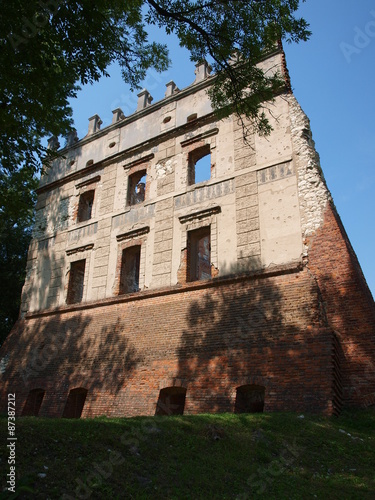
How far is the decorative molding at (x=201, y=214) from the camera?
1170cm

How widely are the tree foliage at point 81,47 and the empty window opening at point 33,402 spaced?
6.13 meters

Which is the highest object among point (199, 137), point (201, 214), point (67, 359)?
point (199, 137)

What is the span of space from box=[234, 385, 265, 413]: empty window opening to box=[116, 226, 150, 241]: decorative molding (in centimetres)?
602

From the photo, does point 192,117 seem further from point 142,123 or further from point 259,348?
point 259,348

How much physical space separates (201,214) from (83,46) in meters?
5.89

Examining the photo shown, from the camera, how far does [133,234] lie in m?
13.3

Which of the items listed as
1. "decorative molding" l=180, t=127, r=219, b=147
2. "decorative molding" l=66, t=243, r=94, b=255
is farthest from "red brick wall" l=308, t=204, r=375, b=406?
"decorative molding" l=66, t=243, r=94, b=255

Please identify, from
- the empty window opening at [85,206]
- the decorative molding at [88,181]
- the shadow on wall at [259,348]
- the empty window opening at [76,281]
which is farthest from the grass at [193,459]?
the decorative molding at [88,181]

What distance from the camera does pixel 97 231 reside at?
14375 millimetres

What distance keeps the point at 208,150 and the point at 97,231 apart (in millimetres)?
4803

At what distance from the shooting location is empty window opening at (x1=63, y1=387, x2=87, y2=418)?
11.3 metres

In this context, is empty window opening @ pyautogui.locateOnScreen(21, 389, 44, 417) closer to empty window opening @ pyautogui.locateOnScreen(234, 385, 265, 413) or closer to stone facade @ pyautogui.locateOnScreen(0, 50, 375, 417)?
stone facade @ pyautogui.locateOnScreen(0, 50, 375, 417)

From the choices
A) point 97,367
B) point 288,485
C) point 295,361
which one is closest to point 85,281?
point 97,367

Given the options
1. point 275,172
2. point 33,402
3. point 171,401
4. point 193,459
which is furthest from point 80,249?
point 193,459
